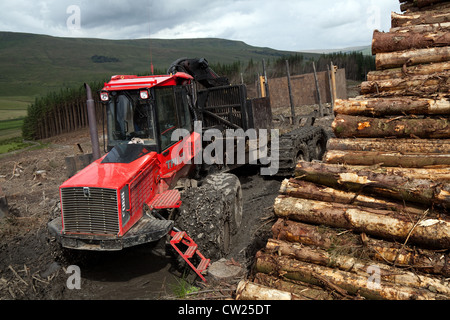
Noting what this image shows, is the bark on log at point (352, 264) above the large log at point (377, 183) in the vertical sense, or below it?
below

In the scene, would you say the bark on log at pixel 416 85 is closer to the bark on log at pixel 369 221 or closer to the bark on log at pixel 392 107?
the bark on log at pixel 392 107

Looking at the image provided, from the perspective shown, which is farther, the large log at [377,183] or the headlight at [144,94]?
the headlight at [144,94]

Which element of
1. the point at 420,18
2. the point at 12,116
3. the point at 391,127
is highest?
the point at 12,116

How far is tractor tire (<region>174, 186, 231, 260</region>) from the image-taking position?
5941 mm

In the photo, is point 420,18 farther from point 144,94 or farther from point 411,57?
point 144,94

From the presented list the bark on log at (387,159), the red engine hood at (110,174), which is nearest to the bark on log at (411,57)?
the bark on log at (387,159)

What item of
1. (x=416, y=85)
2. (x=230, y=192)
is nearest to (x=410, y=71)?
(x=416, y=85)

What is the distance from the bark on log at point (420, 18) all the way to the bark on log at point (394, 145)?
3.34 metres

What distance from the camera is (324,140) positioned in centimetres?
1192

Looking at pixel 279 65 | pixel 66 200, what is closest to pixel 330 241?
pixel 66 200

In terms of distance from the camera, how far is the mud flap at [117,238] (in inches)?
206

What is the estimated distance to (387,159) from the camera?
15.9ft

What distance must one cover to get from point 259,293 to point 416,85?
14.1ft

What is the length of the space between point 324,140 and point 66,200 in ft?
28.2
